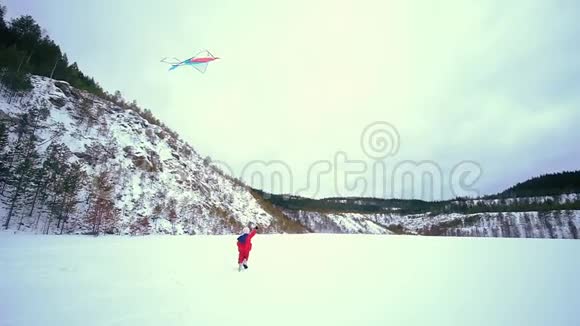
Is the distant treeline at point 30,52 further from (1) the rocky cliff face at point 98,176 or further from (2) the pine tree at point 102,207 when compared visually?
(2) the pine tree at point 102,207

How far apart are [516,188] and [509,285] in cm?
21775

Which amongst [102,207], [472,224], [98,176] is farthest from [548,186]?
[98,176]

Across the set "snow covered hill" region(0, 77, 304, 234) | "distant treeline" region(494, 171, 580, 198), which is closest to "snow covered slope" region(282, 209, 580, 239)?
"distant treeline" region(494, 171, 580, 198)

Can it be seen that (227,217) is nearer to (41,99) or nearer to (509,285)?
(41,99)

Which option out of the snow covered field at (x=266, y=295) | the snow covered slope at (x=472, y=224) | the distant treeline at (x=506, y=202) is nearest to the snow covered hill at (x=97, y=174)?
the snow covered field at (x=266, y=295)

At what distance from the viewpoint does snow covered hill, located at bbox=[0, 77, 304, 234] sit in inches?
892

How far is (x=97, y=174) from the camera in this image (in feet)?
99.0

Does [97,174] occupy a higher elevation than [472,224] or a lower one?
lower

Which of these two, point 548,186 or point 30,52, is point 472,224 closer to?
point 548,186

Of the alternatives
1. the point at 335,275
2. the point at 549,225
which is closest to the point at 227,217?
the point at 335,275

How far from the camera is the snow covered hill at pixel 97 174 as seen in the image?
22656 mm

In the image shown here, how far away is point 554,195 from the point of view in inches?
5295

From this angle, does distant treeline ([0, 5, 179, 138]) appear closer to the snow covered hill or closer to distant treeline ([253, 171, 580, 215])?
the snow covered hill

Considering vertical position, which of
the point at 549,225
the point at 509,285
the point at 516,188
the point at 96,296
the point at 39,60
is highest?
the point at 516,188
